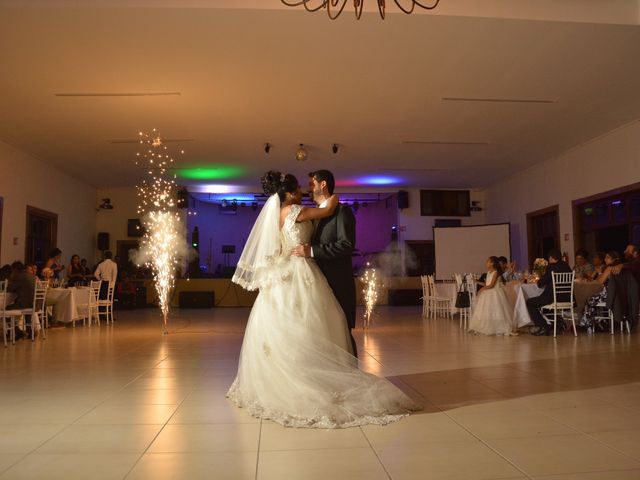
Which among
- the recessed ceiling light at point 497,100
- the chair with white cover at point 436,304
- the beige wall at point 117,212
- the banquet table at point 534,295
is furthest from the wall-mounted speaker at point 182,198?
the banquet table at point 534,295

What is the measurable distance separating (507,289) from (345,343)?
6.05m

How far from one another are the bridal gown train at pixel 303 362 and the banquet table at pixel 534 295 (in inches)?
209

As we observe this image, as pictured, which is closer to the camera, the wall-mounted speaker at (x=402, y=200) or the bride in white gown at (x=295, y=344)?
the bride in white gown at (x=295, y=344)

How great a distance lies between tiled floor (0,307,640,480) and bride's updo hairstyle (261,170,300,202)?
55.7 inches

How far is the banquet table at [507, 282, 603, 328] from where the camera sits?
8031mm

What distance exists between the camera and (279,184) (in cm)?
353

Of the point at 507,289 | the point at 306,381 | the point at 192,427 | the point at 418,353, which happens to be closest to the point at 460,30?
the point at 418,353

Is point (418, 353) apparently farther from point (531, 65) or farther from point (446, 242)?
point (446, 242)

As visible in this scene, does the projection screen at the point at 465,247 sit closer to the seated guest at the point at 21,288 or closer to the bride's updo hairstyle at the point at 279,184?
the seated guest at the point at 21,288

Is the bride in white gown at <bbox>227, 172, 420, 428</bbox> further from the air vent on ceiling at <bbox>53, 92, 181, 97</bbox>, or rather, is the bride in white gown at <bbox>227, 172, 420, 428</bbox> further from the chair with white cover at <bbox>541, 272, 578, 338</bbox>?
the air vent on ceiling at <bbox>53, 92, 181, 97</bbox>

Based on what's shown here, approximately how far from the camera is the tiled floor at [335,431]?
2281 mm

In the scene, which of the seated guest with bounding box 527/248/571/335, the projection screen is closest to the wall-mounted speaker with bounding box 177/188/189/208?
the projection screen

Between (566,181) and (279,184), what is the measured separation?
35.0 ft

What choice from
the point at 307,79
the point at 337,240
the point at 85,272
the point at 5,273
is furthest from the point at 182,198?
the point at 337,240
